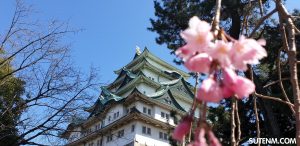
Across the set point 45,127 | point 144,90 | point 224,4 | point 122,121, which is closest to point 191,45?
point 45,127

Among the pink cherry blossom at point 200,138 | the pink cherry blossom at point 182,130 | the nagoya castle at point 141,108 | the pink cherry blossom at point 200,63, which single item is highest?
the nagoya castle at point 141,108

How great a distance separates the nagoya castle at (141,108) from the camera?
21.5 metres

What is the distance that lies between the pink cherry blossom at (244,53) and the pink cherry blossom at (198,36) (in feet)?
0.14

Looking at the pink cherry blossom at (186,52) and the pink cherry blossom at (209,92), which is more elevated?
the pink cherry blossom at (186,52)

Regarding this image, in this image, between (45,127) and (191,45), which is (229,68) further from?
(45,127)

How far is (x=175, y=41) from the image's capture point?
34.9 feet

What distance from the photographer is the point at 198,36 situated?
1.88 feet

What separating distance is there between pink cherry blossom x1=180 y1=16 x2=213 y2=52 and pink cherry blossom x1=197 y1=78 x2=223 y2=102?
0.07m

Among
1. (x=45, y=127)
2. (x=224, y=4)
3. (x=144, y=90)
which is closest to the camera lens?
(x=45, y=127)

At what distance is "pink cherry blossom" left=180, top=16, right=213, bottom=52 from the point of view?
57 centimetres

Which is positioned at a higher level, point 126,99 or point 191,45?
point 126,99

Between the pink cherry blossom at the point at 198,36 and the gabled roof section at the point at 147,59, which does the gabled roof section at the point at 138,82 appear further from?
the pink cherry blossom at the point at 198,36

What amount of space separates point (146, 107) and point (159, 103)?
0.81 meters

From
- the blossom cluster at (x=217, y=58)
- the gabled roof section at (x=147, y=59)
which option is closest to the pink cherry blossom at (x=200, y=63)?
the blossom cluster at (x=217, y=58)
